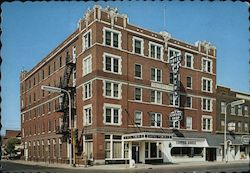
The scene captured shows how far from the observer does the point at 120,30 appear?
40.4 metres

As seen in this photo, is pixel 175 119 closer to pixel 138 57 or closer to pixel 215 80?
pixel 138 57

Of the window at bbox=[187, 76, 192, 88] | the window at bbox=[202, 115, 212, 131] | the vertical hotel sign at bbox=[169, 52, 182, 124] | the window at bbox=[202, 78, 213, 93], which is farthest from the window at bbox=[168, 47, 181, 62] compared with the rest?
the window at bbox=[202, 115, 212, 131]

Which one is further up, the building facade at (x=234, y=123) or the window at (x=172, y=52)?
the window at (x=172, y=52)

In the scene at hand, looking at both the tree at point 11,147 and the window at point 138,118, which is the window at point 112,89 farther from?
the tree at point 11,147

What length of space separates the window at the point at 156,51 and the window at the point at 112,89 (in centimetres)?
747

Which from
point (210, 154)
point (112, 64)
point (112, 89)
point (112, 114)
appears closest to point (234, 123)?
point (210, 154)

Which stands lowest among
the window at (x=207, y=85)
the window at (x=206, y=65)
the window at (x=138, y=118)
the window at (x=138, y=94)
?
the window at (x=138, y=118)

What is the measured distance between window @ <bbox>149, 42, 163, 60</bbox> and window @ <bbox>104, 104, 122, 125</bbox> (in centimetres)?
938

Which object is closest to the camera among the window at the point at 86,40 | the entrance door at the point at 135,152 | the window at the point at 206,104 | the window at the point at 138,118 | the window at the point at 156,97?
the entrance door at the point at 135,152

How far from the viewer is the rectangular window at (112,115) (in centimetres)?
3791

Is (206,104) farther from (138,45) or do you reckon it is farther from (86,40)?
(86,40)

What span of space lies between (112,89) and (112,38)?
19.7 feet

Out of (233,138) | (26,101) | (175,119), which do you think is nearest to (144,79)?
(175,119)

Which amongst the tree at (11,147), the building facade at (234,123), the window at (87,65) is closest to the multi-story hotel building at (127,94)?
the window at (87,65)
